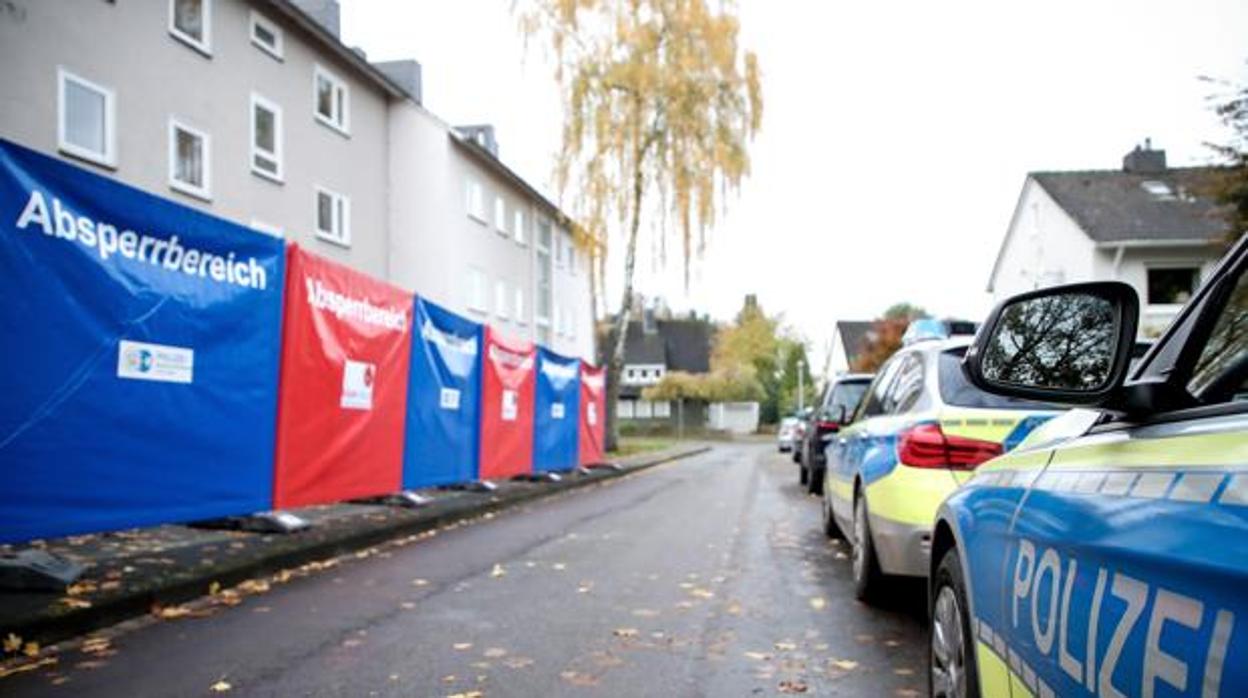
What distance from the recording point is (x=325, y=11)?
86.5ft

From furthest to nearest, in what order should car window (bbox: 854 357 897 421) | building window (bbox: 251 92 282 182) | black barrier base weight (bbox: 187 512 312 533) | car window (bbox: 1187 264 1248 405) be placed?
building window (bbox: 251 92 282 182), black barrier base weight (bbox: 187 512 312 533), car window (bbox: 854 357 897 421), car window (bbox: 1187 264 1248 405)

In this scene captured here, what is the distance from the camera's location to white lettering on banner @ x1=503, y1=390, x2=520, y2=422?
13.5 metres

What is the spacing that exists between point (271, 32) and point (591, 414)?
11.3m

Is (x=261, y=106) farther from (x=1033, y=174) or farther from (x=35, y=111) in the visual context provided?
(x=1033, y=174)

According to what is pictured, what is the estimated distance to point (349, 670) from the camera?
14.5ft

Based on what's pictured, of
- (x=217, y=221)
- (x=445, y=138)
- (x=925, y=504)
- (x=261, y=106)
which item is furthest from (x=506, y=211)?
(x=925, y=504)

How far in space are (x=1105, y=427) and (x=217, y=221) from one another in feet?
21.1

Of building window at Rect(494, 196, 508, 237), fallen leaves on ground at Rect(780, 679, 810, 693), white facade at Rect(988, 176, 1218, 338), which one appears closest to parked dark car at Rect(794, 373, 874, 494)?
fallen leaves on ground at Rect(780, 679, 810, 693)

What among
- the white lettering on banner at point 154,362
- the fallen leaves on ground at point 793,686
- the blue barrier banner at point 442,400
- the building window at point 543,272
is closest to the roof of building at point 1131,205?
the building window at point 543,272

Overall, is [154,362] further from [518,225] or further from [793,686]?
[518,225]

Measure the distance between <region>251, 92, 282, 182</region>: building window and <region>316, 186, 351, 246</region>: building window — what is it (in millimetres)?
1760

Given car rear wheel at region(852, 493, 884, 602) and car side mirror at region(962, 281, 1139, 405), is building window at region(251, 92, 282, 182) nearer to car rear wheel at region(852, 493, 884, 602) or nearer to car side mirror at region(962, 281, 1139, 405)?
car rear wheel at region(852, 493, 884, 602)

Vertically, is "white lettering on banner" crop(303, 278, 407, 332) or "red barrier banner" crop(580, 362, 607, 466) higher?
"white lettering on banner" crop(303, 278, 407, 332)

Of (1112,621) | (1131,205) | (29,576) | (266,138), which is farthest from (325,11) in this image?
(1131,205)
